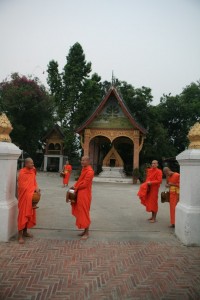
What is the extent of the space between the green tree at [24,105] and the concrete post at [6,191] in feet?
83.6

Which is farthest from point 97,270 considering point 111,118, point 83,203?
point 111,118

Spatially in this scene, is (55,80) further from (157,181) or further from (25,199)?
(25,199)

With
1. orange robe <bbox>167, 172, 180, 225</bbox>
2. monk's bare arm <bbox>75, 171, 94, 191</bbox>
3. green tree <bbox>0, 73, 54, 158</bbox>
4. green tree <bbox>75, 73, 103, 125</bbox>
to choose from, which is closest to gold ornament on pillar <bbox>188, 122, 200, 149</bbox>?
orange robe <bbox>167, 172, 180, 225</bbox>

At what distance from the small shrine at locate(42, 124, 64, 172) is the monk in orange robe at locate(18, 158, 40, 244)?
27.1m

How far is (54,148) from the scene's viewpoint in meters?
33.7

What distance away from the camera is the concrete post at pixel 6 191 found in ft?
16.3

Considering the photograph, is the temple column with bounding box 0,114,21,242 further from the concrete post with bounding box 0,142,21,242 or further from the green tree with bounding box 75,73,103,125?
the green tree with bounding box 75,73,103,125

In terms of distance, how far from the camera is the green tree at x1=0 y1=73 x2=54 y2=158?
29.2 metres

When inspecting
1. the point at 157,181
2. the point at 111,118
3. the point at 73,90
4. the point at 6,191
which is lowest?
the point at 6,191

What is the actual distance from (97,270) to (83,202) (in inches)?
65.6

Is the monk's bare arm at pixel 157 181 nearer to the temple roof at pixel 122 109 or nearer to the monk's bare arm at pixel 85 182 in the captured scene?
the monk's bare arm at pixel 85 182

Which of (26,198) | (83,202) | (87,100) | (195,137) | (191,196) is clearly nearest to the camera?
(26,198)

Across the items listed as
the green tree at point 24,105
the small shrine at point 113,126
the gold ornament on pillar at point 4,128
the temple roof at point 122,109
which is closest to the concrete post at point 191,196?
the gold ornament on pillar at point 4,128

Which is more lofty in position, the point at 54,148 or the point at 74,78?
→ the point at 74,78
